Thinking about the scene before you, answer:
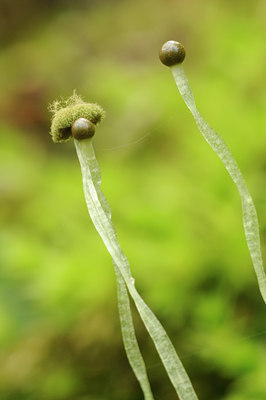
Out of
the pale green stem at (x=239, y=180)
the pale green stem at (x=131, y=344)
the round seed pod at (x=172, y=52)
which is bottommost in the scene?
the pale green stem at (x=131, y=344)

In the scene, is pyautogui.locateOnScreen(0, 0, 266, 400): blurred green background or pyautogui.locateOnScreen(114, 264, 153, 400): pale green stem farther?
pyautogui.locateOnScreen(0, 0, 266, 400): blurred green background

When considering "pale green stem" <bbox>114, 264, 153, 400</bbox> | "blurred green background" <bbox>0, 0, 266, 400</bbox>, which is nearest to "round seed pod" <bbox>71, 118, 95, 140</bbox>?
"pale green stem" <bbox>114, 264, 153, 400</bbox>

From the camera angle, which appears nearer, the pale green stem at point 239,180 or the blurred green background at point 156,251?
the pale green stem at point 239,180

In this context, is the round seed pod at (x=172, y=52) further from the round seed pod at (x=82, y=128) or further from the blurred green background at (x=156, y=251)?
the blurred green background at (x=156, y=251)

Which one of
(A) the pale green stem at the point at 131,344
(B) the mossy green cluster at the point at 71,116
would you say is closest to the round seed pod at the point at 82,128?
(B) the mossy green cluster at the point at 71,116

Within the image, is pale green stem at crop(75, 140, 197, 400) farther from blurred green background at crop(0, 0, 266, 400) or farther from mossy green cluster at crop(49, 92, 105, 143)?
blurred green background at crop(0, 0, 266, 400)
